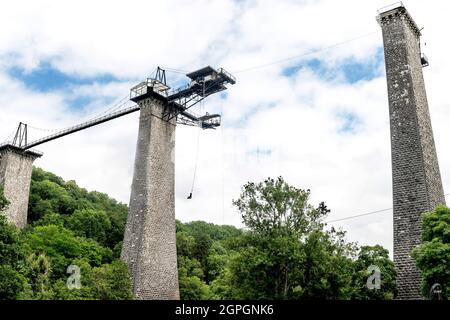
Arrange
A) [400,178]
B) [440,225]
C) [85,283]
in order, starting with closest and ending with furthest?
1. [440,225]
2. [400,178]
3. [85,283]

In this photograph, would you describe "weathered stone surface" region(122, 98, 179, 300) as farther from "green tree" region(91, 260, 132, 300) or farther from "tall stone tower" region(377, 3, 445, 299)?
"tall stone tower" region(377, 3, 445, 299)

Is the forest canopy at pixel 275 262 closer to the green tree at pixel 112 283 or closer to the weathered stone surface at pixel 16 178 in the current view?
the green tree at pixel 112 283

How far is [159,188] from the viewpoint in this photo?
40562 millimetres

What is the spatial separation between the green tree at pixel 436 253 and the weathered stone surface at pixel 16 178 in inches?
1706

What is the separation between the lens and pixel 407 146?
103 ft

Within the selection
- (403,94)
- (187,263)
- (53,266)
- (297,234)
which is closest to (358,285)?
(297,234)

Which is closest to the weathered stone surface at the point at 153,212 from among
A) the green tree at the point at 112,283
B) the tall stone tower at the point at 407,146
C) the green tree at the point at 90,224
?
the green tree at the point at 112,283

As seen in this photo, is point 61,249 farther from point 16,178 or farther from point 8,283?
point 8,283

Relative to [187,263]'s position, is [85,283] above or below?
below

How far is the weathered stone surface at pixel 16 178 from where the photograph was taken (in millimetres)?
52534

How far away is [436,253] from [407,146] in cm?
980
